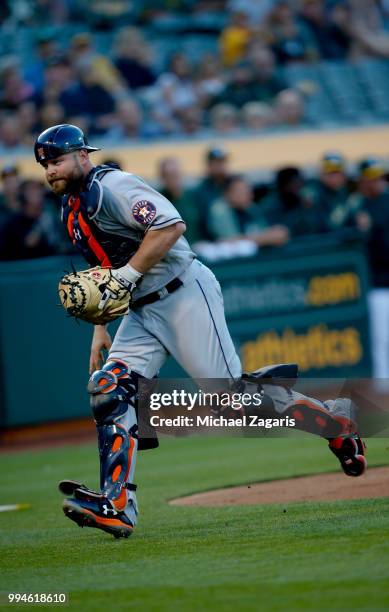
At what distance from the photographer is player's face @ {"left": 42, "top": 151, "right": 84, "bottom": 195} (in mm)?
5574

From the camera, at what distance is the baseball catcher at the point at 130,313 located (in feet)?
17.9

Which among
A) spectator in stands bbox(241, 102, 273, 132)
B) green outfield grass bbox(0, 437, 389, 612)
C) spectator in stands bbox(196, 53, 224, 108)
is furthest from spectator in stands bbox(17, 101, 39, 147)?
green outfield grass bbox(0, 437, 389, 612)

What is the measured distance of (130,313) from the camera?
5.89m

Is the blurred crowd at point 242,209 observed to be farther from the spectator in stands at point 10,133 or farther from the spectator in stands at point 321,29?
the spectator in stands at point 321,29

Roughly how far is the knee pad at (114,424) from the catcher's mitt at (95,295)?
1.04ft

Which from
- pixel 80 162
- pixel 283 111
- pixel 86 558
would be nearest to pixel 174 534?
pixel 86 558

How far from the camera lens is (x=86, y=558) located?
5098mm

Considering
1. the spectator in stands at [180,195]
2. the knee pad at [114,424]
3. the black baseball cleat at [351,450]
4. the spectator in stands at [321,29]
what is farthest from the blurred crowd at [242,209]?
the black baseball cleat at [351,450]

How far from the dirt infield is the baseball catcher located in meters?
0.73

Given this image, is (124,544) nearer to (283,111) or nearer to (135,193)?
(135,193)

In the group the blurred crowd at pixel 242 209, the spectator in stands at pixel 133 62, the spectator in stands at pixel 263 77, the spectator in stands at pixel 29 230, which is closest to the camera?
the spectator in stands at pixel 29 230

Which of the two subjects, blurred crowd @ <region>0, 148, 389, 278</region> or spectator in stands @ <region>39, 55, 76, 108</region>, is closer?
blurred crowd @ <region>0, 148, 389, 278</region>

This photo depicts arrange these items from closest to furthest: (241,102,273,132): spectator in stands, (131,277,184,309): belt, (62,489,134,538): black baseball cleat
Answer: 1. (62,489,134,538): black baseball cleat
2. (131,277,184,309): belt
3. (241,102,273,132): spectator in stands

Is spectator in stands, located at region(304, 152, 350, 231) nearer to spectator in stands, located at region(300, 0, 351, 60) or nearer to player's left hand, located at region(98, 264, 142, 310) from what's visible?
spectator in stands, located at region(300, 0, 351, 60)
